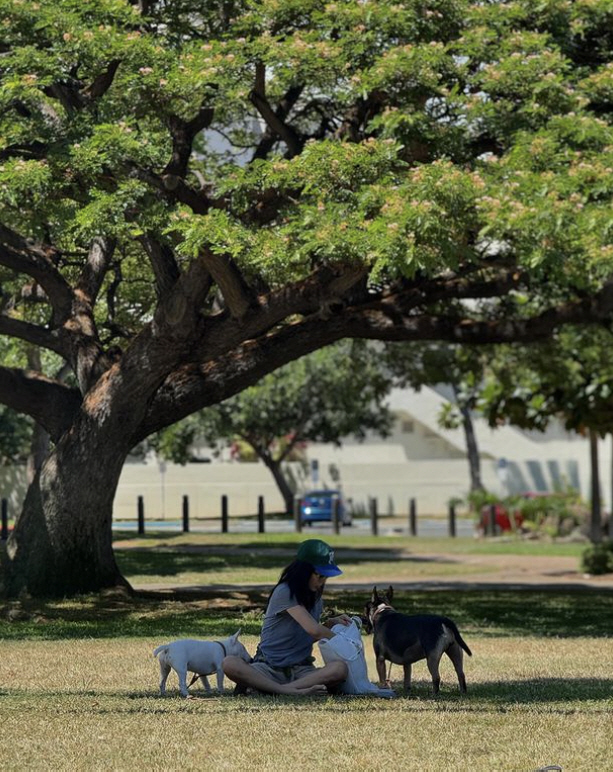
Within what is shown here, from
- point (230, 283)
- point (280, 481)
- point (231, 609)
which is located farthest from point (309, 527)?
point (230, 283)

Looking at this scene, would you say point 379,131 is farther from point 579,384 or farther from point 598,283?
point 579,384

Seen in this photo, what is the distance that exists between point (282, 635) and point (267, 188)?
24.9 feet

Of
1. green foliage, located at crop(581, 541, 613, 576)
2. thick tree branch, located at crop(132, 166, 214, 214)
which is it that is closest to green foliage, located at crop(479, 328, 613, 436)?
green foliage, located at crop(581, 541, 613, 576)

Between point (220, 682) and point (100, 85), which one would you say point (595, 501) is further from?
point (220, 682)

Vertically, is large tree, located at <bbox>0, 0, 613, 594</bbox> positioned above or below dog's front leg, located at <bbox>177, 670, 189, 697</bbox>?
above

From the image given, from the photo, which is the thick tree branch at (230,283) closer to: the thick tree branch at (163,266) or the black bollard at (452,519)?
the thick tree branch at (163,266)

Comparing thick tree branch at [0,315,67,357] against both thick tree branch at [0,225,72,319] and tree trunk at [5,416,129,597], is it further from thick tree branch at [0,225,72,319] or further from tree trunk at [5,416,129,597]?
tree trunk at [5,416,129,597]

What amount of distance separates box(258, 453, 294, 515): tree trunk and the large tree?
34270mm

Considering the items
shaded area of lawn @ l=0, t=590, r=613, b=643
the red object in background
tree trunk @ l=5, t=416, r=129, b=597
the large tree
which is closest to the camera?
the large tree

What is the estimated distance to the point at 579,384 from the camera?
89.6 feet

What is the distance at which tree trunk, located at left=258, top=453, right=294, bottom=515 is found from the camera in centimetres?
5494

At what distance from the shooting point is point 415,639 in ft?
34.1

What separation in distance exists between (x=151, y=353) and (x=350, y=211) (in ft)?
12.5

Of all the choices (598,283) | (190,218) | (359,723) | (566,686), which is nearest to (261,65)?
(190,218)
